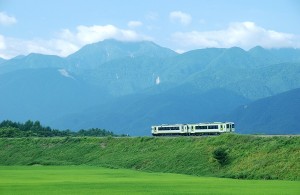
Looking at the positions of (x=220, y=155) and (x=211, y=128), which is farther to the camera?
(x=211, y=128)

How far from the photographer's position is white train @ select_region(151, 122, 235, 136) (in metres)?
73.9

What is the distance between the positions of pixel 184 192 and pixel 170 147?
32.3 meters

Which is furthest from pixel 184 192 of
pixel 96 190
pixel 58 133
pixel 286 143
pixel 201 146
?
pixel 58 133

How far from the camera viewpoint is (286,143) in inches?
2156

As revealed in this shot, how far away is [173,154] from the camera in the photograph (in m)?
62.6

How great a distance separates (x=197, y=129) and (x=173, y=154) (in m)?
14.3

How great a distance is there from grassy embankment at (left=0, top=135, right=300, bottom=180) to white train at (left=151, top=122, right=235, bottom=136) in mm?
7722

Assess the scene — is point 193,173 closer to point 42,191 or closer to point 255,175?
point 255,175

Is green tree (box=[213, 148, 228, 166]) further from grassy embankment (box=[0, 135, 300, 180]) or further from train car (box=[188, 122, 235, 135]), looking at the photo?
train car (box=[188, 122, 235, 135])

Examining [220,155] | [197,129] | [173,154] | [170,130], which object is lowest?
[220,155]

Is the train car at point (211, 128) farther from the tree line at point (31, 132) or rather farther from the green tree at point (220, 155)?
the tree line at point (31, 132)

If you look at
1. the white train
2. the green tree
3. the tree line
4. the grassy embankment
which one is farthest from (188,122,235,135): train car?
the tree line

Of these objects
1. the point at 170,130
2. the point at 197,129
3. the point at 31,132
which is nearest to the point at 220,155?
the point at 197,129

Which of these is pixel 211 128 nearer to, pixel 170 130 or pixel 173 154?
pixel 170 130
